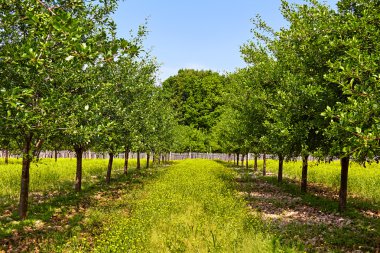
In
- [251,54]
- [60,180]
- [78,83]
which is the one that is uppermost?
[251,54]

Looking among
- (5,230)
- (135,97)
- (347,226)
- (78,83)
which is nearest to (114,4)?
(78,83)

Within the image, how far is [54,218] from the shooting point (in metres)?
14.9

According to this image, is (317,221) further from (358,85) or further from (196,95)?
(196,95)

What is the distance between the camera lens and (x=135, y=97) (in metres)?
26.8

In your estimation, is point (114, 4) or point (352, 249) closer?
point (352, 249)

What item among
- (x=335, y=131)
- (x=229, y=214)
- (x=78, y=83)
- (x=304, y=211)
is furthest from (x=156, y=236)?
(x=304, y=211)

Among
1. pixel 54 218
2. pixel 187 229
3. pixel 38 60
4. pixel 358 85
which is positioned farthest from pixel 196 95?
pixel 38 60

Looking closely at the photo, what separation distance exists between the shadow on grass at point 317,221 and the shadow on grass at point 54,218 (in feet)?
23.0

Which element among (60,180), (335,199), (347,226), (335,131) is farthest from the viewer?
(60,180)

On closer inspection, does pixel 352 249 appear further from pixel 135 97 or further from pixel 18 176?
pixel 18 176

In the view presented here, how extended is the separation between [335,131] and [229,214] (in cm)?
617

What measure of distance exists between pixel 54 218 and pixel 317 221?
36.7ft

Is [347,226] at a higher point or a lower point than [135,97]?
lower

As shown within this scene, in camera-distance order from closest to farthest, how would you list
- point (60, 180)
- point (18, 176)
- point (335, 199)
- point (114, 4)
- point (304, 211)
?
point (304, 211), point (114, 4), point (335, 199), point (18, 176), point (60, 180)
